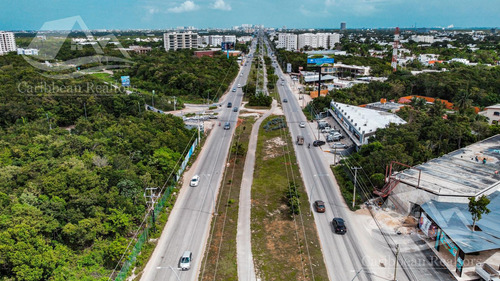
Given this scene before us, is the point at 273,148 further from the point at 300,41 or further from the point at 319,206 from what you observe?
the point at 300,41

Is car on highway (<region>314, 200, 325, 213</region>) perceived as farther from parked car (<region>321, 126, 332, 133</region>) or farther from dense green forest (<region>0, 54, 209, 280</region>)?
parked car (<region>321, 126, 332, 133</region>)

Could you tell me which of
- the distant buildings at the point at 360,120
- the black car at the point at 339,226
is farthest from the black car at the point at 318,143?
the black car at the point at 339,226

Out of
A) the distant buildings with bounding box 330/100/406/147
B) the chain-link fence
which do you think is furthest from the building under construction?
the chain-link fence

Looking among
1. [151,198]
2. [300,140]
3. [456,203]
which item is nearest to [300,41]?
[300,140]

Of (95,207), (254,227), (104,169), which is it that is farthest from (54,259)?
(254,227)

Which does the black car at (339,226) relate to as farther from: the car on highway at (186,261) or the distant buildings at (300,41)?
the distant buildings at (300,41)

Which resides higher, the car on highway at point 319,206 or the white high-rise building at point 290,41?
the white high-rise building at point 290,41
